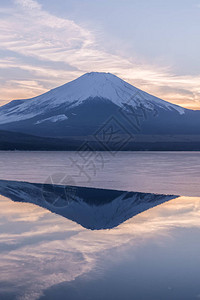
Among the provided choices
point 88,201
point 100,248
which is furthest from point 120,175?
point 100,248

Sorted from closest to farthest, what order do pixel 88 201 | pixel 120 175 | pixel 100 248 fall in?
pixel 100 248
pixel 88 201
pixel 120 175

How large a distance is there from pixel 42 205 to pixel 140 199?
376 centimetres

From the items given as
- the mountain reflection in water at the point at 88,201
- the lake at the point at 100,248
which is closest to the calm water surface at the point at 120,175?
the mountain reflection in water at the point at 88,201

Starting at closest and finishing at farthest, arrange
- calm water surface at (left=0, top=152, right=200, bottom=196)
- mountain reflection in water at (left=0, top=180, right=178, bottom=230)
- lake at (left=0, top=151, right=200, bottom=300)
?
lake at (left=0, top=151, right=200, bottom=300), mountain reflection in water at (left=0, top=180, right=178, bottom=230), calm water surface at (left=0, top=152, right=200, bottom=196)

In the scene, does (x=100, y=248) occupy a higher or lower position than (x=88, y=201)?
lower

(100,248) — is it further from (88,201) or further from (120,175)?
(120,175)

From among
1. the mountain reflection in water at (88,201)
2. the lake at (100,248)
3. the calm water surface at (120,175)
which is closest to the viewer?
the lake at (100,248)

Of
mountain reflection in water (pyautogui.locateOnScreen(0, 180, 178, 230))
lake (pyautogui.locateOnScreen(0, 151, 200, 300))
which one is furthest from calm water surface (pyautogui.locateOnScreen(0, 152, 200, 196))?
lake (pyautogui.locateOnScreen(0, 151, 200, 300))

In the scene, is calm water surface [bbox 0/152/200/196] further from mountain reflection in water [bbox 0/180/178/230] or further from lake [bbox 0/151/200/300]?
lake [bbox 0/151/200/300]

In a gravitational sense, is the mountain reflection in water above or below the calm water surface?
below

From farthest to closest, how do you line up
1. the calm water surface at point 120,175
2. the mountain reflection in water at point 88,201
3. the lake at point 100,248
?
the calm water surface at point 120,175 < the mountain reflection in water at point 88,201 < the lake at point 100,248

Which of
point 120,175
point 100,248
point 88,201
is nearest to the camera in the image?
point 100,248

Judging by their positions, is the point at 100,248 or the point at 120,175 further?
the point at 120,175

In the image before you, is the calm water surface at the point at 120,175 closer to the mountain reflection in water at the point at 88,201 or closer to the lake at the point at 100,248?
the mountain reflection in water at the point at 88,201
